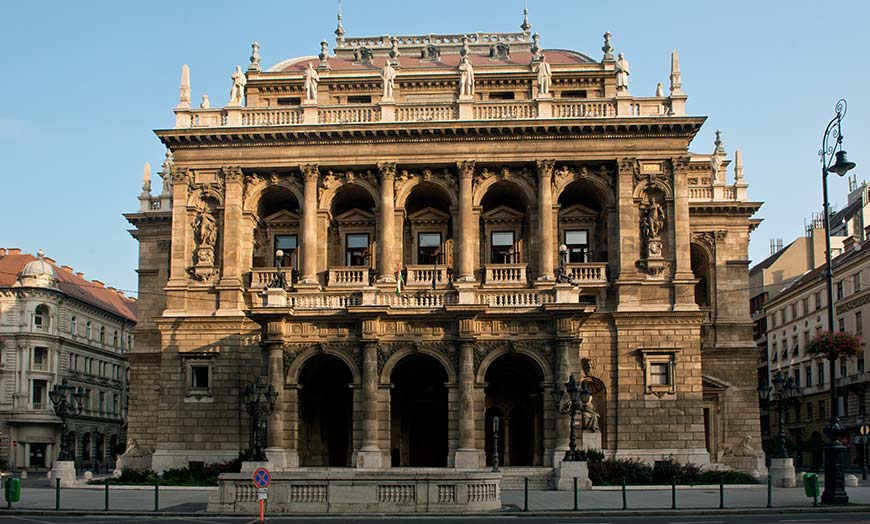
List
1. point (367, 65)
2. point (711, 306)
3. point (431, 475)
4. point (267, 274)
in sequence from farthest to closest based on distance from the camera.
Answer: point (367, 65) → point (711, 306) → point (267, 274) → point (431, 475)

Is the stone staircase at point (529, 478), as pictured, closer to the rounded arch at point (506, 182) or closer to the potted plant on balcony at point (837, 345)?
the potted plant on balcony at point (837, 345)

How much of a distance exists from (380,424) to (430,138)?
15.0 m

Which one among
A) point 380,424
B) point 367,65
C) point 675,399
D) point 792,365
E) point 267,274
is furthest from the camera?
point 792,365

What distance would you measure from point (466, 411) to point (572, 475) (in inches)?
248

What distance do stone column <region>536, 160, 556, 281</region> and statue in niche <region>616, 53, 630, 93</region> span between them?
5.76 metres

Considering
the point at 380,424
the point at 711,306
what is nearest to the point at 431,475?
the point at 380,424

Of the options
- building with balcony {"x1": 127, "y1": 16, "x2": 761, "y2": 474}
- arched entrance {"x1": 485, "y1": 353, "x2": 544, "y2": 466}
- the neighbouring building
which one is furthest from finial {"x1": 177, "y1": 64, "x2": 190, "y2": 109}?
the neighbouring building

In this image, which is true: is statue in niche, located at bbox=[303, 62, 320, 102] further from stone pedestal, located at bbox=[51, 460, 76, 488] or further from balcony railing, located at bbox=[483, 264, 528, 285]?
stone pedestal, located at bbox=[51, 460, 76, 488]

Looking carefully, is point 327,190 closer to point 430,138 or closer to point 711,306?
point 430,138

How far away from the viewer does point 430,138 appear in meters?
51.3

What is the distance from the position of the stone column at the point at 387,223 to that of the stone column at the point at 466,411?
22.0 ft

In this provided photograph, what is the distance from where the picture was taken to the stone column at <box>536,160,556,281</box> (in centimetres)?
4991

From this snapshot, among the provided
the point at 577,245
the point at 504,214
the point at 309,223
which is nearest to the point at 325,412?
the point at 309,223

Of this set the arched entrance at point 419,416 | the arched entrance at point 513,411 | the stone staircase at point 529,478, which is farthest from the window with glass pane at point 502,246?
the stone staircase at point 529,478
